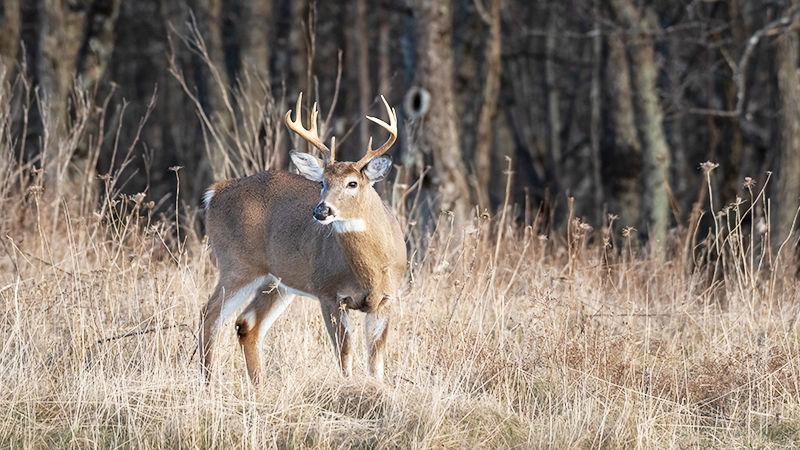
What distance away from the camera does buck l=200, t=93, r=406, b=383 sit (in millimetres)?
6754

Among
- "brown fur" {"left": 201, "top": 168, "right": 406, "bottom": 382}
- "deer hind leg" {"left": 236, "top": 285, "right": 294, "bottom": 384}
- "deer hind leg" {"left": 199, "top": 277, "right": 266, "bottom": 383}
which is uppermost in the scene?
"brown fur" {"left": 201, "top": 168, "right": 406, "bottom": 382}

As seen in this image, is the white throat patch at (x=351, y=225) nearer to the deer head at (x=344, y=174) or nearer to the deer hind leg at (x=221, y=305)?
the deer head at (x=344, y=174)

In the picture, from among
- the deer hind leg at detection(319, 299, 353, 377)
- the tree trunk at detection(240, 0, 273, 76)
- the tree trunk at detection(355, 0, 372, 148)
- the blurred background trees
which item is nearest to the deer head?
the deer hind leg at detection(319, 299, 353, 377)

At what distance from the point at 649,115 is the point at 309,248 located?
5.96 m

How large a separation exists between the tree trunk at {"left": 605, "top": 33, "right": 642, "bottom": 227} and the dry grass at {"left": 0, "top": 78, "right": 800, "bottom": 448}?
4.58 meters

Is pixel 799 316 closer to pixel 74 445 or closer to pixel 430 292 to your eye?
pixel 430 292

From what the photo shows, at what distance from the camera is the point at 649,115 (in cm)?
1235

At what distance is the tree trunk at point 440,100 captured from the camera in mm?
11078

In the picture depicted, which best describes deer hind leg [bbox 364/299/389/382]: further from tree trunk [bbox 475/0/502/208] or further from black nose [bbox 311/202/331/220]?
tree trunk [bbox 475/0/502/208]

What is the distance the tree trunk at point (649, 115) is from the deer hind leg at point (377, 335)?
5.58 m

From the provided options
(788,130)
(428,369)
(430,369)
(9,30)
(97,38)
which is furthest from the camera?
(9,30)

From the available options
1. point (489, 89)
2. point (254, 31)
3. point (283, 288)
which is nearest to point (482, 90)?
point (489, 89)

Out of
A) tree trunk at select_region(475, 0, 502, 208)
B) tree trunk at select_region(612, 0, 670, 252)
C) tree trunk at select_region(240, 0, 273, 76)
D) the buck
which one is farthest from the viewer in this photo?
tree trunk at select_region(240, 0, 273, 76)

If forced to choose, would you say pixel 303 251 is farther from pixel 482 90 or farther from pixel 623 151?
pixel 482 90
